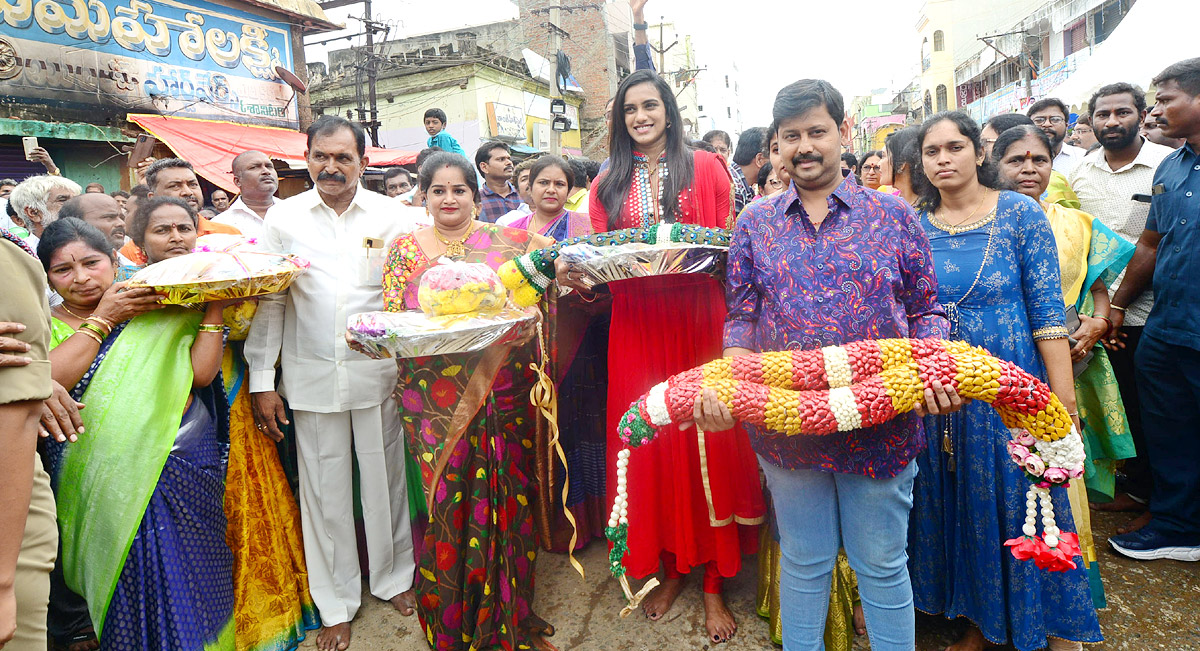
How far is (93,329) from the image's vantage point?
2270 millimetres

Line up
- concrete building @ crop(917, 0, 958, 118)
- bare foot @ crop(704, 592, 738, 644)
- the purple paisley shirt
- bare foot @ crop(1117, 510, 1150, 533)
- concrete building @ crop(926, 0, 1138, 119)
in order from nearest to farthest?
the purple paisley shirt
bare foot @ crop(704, 592, 738, 644)
bare foot @ crop(1117, 510, 1150, 533)
concrete building @ crop(926, 0, 1138, 119)
concrete building @ crop(917, 0, 958, 118)

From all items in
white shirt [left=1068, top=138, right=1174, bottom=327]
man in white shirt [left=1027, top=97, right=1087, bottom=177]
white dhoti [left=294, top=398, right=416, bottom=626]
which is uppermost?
man in white shirt [left=1027, top=97, right=1087, bottom=177]

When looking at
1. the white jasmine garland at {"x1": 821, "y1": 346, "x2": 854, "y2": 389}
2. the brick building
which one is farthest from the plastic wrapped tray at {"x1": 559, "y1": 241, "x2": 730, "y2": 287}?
the brick building

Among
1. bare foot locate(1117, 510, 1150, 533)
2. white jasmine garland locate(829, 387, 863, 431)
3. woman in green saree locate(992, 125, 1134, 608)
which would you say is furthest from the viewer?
bare foot locate(1117, 510, 1150, 533)

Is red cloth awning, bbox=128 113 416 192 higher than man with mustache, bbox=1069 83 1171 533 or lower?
higher

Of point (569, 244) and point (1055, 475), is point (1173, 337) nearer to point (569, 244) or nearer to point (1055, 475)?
point (1055, 475)

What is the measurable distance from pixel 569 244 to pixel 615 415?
3.04 ft

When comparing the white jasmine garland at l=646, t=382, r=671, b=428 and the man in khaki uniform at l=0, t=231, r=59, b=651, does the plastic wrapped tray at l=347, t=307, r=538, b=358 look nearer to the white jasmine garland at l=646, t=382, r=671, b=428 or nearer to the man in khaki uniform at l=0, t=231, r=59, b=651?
the white jasmine garland at l=646, t=382, r=671, b=428

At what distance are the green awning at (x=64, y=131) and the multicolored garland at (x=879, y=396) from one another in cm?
1089

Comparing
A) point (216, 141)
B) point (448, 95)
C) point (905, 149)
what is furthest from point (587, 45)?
point (905, 149)

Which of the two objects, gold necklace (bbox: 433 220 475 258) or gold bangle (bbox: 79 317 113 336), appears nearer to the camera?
gold bangle (bbox: 79 317 113 336)

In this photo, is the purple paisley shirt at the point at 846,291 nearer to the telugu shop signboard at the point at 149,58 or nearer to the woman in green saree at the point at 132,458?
the woman in green saree at the point at 132,458

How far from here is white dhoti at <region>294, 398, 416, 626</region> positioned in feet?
9.50

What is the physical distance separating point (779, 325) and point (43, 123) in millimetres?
11212
